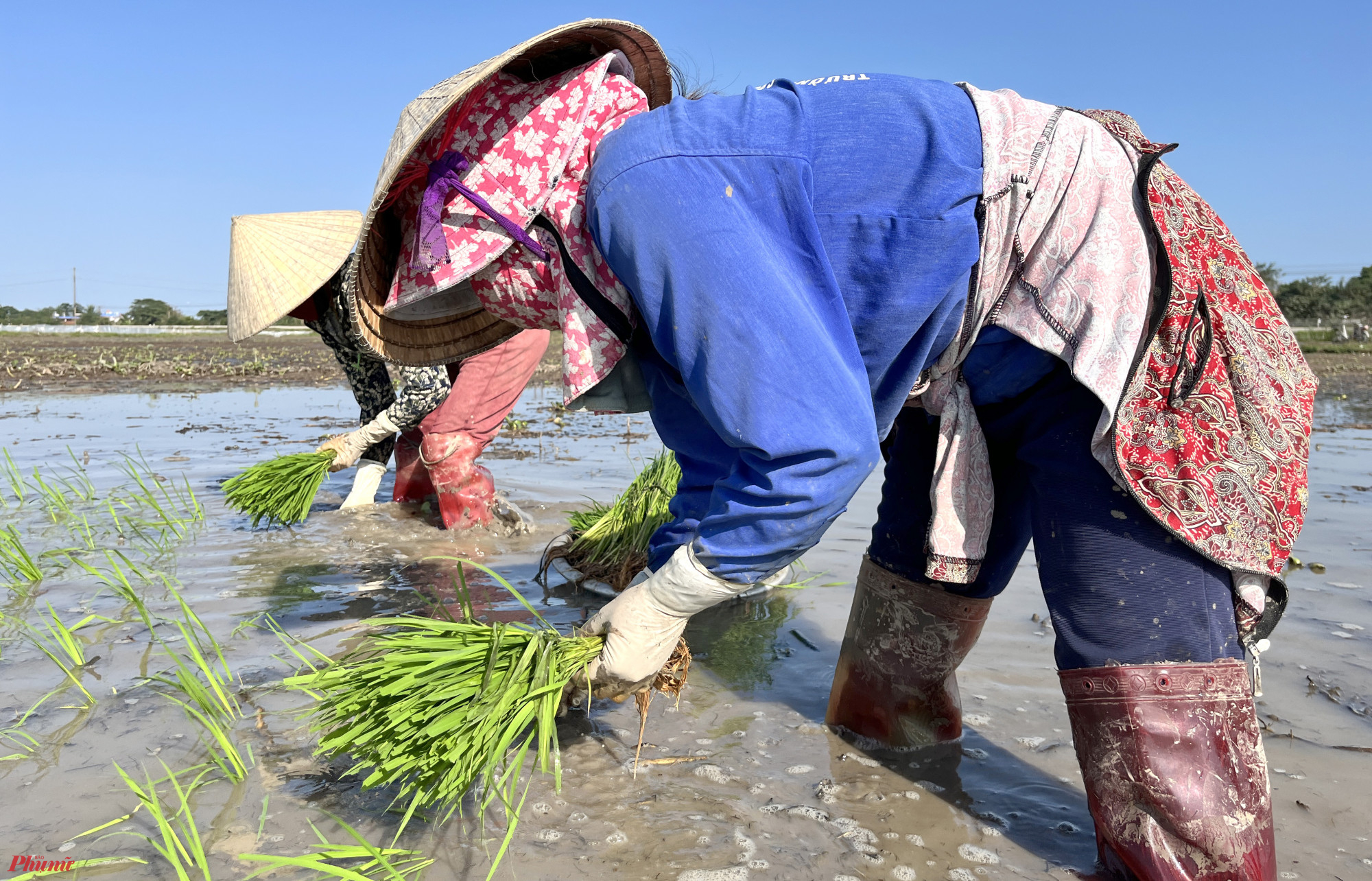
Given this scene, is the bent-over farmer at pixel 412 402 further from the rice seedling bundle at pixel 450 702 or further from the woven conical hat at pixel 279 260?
the rice seedling bundle at pixel 450 702

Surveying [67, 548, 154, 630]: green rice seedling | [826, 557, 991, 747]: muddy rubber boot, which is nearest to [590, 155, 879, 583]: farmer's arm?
[826, 557, 991, 747]: muddy rubber boot

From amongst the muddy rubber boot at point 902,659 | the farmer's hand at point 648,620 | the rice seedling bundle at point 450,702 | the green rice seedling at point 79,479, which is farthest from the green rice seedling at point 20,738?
the green rice seedling at point 79,479

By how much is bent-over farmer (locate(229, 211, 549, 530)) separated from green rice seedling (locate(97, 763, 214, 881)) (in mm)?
1953

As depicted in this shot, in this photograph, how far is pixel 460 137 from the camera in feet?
5.47

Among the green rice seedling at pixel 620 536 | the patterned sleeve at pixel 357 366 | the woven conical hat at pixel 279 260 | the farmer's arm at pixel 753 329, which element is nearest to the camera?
the farmer's arm at pixel 753 329

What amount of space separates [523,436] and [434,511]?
9.56ft

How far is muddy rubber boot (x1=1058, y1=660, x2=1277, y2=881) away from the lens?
1.45 m

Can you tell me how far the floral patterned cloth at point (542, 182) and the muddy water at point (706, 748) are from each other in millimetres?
949

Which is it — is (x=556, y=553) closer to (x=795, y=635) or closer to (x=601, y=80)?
(x=795, y=635)

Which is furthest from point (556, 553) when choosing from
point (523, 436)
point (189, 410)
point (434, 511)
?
point (189, 410)

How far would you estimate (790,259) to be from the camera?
140 cm

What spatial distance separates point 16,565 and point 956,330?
11.4ft

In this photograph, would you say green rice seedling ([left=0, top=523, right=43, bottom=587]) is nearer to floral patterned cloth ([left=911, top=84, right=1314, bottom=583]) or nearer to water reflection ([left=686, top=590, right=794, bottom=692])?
water reflection ([left=686, top=590, right=794, bottom=692])

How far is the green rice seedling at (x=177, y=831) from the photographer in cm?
156
